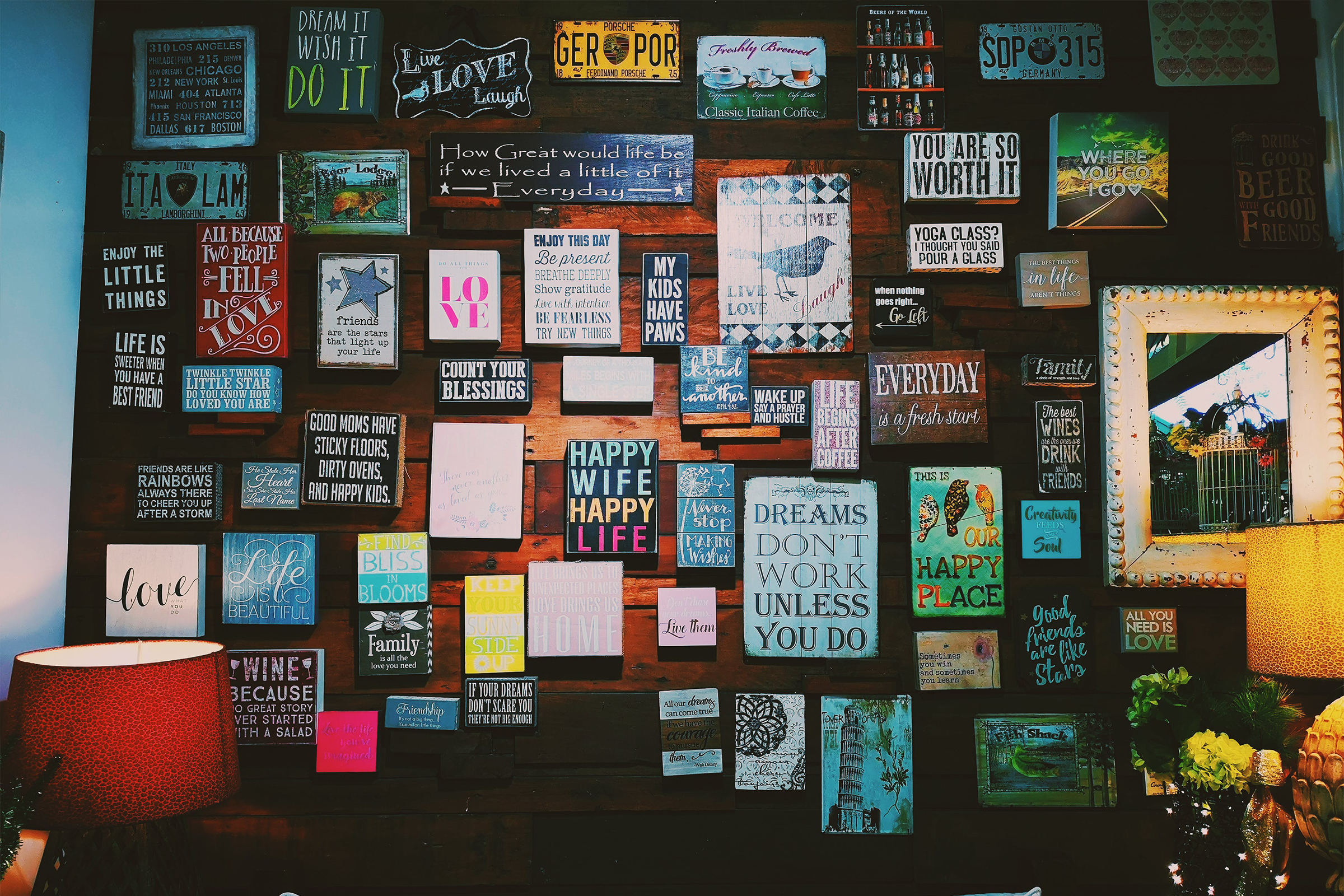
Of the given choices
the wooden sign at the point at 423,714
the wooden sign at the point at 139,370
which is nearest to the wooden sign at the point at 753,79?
the wooden sign at the point at 139,370

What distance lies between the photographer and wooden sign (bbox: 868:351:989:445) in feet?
7.89

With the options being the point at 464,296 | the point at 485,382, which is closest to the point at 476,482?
the point at 485,382

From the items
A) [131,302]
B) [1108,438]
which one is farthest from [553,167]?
[1108,438]

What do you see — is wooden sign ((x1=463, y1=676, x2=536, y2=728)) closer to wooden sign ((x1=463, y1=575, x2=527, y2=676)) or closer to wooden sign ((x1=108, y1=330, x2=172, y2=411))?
wooden sign ((x1=463, y1=575, x2=527, y2=676))

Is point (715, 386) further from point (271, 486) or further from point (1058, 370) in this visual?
point (271, 486)

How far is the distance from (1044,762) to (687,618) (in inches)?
42.6

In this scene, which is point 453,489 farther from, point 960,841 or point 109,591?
point 960,841

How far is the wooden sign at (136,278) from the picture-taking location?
242cm

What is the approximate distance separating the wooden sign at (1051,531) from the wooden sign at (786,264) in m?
0.71

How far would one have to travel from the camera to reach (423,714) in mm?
2336

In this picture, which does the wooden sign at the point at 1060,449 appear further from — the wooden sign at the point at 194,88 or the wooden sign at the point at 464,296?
the wooden sign at the point at 194,88

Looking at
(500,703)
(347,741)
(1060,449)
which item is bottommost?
(347,741)

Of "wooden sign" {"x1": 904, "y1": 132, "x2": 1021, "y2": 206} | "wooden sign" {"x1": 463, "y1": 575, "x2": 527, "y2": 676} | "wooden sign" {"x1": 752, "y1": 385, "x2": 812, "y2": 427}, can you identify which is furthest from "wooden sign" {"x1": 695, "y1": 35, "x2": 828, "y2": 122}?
"wooden sign" {"x1": 463, "y1": 575, "x2": 527, "y2": 676}

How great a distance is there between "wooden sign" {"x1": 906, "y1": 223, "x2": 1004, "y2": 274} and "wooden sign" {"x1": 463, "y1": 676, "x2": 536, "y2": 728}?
5.35 ft
